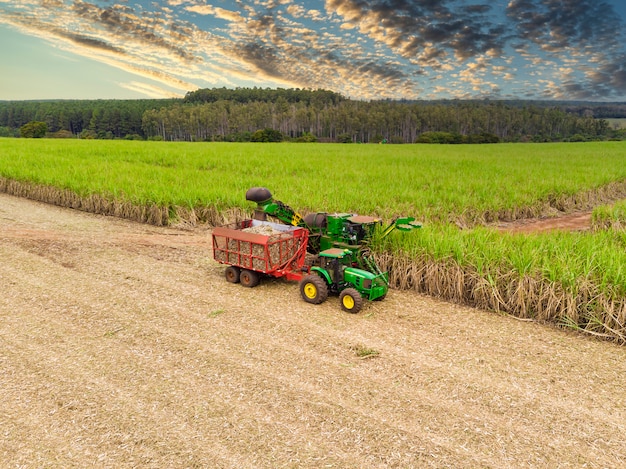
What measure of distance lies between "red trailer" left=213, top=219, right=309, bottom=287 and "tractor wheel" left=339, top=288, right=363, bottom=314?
3.39 ft

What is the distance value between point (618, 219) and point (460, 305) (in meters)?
7.44

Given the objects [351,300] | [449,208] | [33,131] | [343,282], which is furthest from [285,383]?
[33,131]

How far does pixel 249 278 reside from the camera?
22.7 feet

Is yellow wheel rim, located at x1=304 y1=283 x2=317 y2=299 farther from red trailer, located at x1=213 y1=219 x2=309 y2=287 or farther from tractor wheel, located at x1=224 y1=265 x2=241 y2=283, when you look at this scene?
tractor wheel, located at x1=224 y1=265 x2=241 y2=283

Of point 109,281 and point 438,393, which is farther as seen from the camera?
point 109,281

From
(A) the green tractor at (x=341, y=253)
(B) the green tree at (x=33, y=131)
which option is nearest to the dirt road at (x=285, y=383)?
(A) the green tractor at (x=341, y=253)

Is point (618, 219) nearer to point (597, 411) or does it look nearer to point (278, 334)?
point (597, 411)

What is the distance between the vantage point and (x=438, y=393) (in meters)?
4.06

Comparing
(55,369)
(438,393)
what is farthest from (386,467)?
(55,369)

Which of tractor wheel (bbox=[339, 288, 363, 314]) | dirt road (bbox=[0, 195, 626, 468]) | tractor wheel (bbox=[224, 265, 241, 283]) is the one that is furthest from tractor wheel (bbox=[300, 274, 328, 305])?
tractor wheel (bbox=[224, 265, 241, 283])

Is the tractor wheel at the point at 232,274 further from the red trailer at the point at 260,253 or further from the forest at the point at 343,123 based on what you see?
the forest at the point at 343,123

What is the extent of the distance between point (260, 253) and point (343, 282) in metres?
1.47

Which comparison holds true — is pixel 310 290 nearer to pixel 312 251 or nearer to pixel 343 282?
pixel 343 282

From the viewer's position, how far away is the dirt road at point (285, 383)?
332 centimetres
